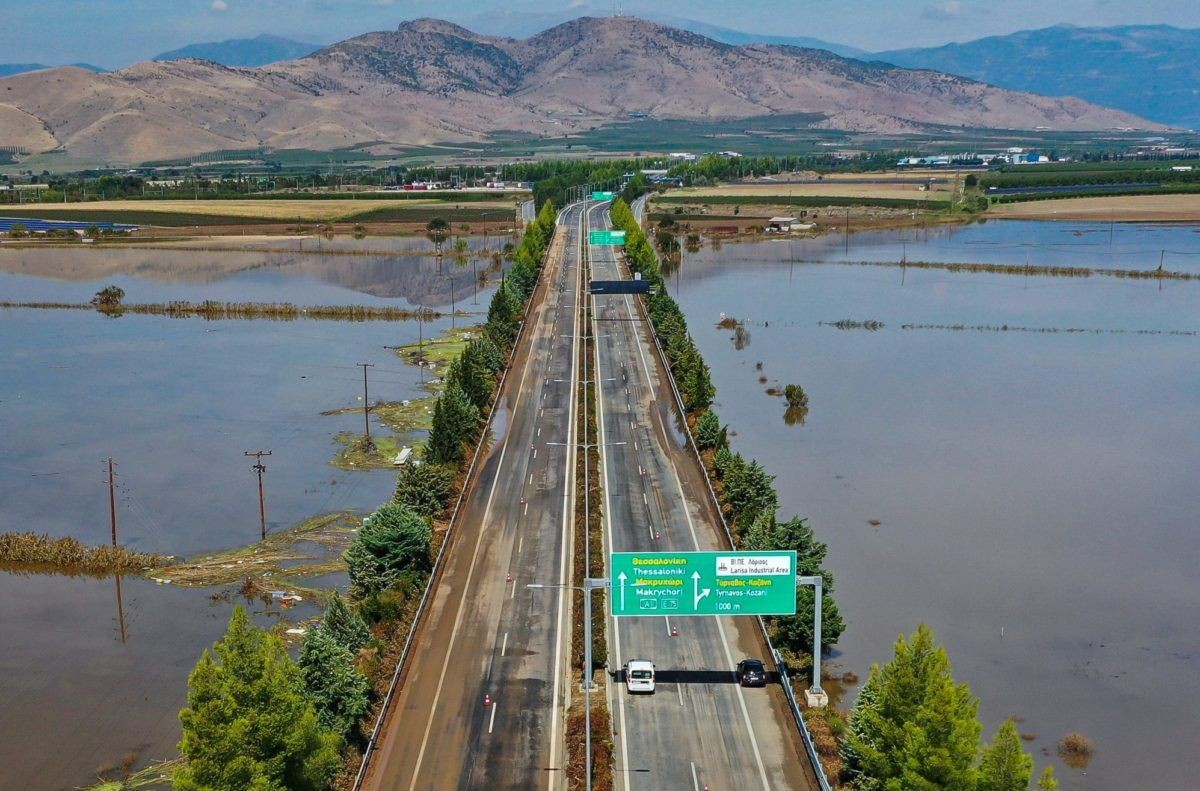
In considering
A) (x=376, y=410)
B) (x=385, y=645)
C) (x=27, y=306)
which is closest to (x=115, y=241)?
(x=27, y=306)

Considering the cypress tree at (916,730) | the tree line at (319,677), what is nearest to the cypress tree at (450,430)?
the tree line at (319,677)

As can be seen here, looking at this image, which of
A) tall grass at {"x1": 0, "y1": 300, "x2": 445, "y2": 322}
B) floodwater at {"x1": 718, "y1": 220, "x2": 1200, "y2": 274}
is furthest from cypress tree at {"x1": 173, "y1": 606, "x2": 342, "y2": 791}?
floodwater at {"x1": 718, "y1": 220, "x2": 1200, "y2": 274}

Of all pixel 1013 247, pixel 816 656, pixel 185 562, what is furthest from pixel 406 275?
pixel 816 656

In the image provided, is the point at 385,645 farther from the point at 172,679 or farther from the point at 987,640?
the point at 987,640

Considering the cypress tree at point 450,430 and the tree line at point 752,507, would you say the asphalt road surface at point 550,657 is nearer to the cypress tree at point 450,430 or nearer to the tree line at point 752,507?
the tree line at point 752,507

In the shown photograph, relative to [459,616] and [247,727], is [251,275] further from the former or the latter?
[247,727]

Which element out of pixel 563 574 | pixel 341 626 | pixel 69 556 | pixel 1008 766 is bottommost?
pixel 69 556
